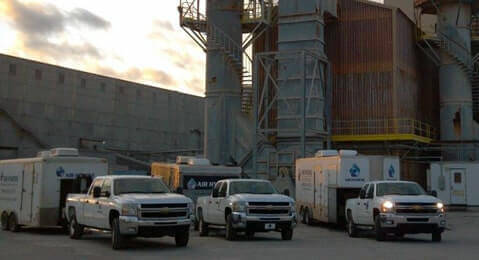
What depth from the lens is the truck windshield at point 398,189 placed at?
66.7ft

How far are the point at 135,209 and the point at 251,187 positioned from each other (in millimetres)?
5248

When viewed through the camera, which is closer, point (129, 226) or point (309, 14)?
point (129, 226)

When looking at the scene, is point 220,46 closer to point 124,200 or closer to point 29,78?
point 29,78

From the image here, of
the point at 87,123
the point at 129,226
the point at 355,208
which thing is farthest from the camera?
the point at 87,123

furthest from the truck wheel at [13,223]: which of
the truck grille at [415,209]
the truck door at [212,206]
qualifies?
the truck grille at [415,209]

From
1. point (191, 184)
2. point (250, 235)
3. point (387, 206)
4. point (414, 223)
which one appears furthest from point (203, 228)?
point (414, 223)

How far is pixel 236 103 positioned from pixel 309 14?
7615mm

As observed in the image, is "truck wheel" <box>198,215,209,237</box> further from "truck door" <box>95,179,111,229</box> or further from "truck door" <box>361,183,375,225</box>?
"truck door" <box>361,183,375,225</box>

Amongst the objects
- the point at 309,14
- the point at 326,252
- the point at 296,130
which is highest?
the point at 309,14

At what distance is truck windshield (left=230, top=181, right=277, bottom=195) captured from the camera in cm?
2031

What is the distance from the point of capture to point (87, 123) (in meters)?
64.3

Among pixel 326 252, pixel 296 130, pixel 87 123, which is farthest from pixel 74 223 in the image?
pixel 87 123

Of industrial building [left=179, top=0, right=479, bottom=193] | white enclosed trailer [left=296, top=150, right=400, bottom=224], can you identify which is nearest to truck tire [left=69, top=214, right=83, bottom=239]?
white enclosed trailer [left=296, top=150, right=400, bottom=224]

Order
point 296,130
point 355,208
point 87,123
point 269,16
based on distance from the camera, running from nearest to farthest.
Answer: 1. point 355,208
2. point 296,130
3. point 269,16
4. point 87,123
